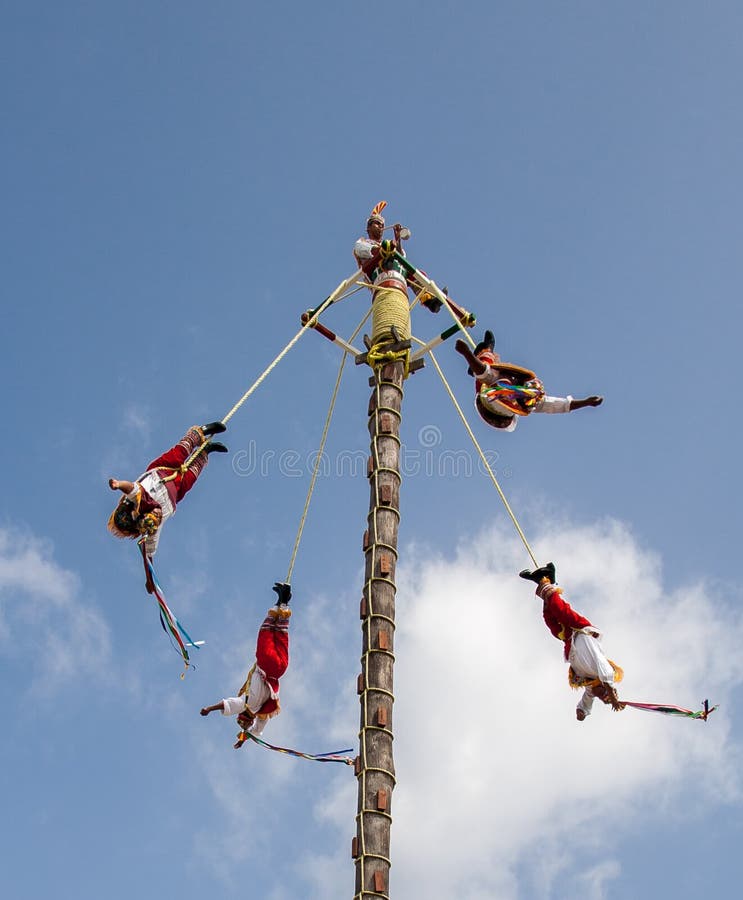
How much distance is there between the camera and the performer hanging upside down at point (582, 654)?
7.60 m

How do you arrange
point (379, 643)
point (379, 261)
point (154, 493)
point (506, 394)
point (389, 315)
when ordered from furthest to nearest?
point (379, 261) < point (389, 315) < point (506, 394) < point (154, 493) < point (379, 643)

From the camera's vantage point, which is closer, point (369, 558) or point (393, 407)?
point (369, 558)

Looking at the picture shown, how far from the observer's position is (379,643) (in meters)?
6.77

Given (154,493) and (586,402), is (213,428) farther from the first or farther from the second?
(586,402)

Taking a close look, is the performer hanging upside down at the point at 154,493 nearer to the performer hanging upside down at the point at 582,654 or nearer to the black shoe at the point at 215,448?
the black shoe at the point at 215,448

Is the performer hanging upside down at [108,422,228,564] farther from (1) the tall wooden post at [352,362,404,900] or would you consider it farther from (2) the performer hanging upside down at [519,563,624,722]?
(2) the performer hanging upside down at [519,563,624,722]

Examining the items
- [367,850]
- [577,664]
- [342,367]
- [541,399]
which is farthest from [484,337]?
[367,850]

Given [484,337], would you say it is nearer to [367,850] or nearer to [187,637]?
[187,637]

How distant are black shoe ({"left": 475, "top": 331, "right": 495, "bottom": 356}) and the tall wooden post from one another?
80cm

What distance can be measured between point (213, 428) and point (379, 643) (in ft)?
8.95

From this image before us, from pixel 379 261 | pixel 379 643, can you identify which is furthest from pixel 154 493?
pixel 379 261

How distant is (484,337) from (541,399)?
846 mm

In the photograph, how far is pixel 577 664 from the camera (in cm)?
771

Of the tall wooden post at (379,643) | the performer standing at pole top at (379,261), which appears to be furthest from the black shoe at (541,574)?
the performer standing at pole top at (379,261)
